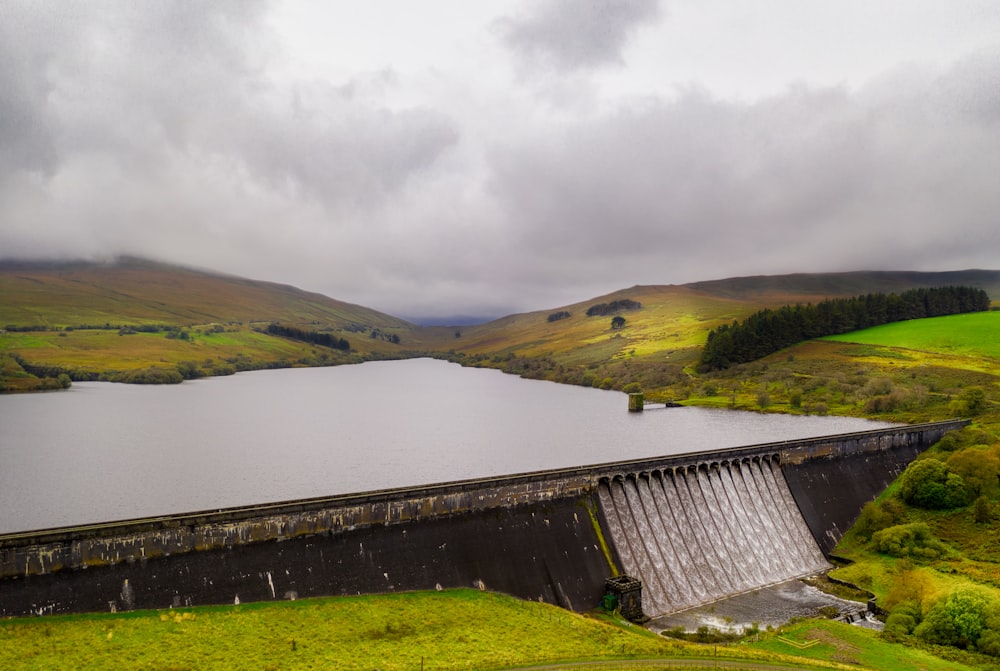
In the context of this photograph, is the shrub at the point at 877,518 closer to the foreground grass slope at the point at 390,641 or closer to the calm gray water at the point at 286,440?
the foreground grass slope at the point at 390,641

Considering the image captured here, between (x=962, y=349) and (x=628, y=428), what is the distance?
86510 mm

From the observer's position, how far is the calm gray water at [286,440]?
6309 centimetres

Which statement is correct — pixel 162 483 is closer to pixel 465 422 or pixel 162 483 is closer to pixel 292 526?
pixel 292 526

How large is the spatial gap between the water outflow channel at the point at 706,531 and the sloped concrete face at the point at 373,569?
4.00 metres

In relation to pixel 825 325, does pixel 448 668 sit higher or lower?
lower

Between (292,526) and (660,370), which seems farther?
(660,370)

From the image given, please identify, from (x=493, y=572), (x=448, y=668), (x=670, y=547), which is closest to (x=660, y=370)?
(x=670, y=547)

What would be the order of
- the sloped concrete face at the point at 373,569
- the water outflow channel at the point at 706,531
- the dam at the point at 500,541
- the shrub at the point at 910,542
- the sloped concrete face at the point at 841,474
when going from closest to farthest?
the sloped concrete face at the point at 373,569 → the dam at the point at 500,541 → the water outflow channel at the point at 706,531 → the shrub at the point at 910,542 → the sloped concrete face at the point at 841,474

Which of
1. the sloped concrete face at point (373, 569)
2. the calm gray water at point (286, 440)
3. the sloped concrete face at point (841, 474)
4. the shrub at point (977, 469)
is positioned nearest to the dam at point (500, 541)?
the sloped concrete face at point (373, 569)

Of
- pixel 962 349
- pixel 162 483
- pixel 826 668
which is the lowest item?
pixel 826 668

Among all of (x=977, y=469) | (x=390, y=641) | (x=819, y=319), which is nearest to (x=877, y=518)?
(x=977, y=469)

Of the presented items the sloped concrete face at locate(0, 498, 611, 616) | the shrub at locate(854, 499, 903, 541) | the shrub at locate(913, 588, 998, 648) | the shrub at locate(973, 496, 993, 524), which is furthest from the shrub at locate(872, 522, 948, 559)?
the sloped concrete face at locate(0, 498, 611, 616)

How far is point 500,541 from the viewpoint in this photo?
149 ft

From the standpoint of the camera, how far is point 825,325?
16888 centimetres
